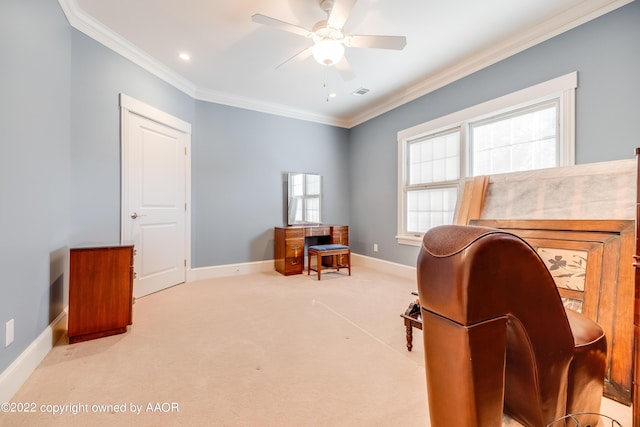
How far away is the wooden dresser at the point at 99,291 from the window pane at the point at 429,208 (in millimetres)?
3576

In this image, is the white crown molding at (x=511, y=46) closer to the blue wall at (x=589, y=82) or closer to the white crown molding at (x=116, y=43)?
the blue wall at (x=589, y=82)

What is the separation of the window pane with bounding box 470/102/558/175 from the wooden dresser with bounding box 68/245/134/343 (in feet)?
12.6

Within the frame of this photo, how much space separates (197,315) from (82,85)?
2438 mm

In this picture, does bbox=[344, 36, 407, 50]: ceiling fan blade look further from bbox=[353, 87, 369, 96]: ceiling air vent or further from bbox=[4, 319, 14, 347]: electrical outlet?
bbox=[4, 319, 14, 347]: electrical outlet

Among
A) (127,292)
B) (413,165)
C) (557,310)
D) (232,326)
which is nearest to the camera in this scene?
(557,310)

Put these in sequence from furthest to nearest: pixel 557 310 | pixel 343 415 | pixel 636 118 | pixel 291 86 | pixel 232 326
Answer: pixel 291 86 → pixel 232 326 → pixel 636 118 → pixel 343 415 → pixel 557 310

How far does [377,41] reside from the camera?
225 centimetres

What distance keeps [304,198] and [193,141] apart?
6.46ft

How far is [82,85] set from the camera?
248 centimetres

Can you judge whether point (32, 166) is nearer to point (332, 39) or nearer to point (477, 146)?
point (332, 39)

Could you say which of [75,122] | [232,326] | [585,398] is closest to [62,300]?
[232,326]

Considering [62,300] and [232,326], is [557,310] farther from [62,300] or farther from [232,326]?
[62,300]

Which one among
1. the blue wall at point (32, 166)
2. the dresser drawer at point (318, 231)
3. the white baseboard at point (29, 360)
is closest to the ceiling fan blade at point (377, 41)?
the blue wall at point (32, 166)

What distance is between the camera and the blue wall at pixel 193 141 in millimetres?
1632
